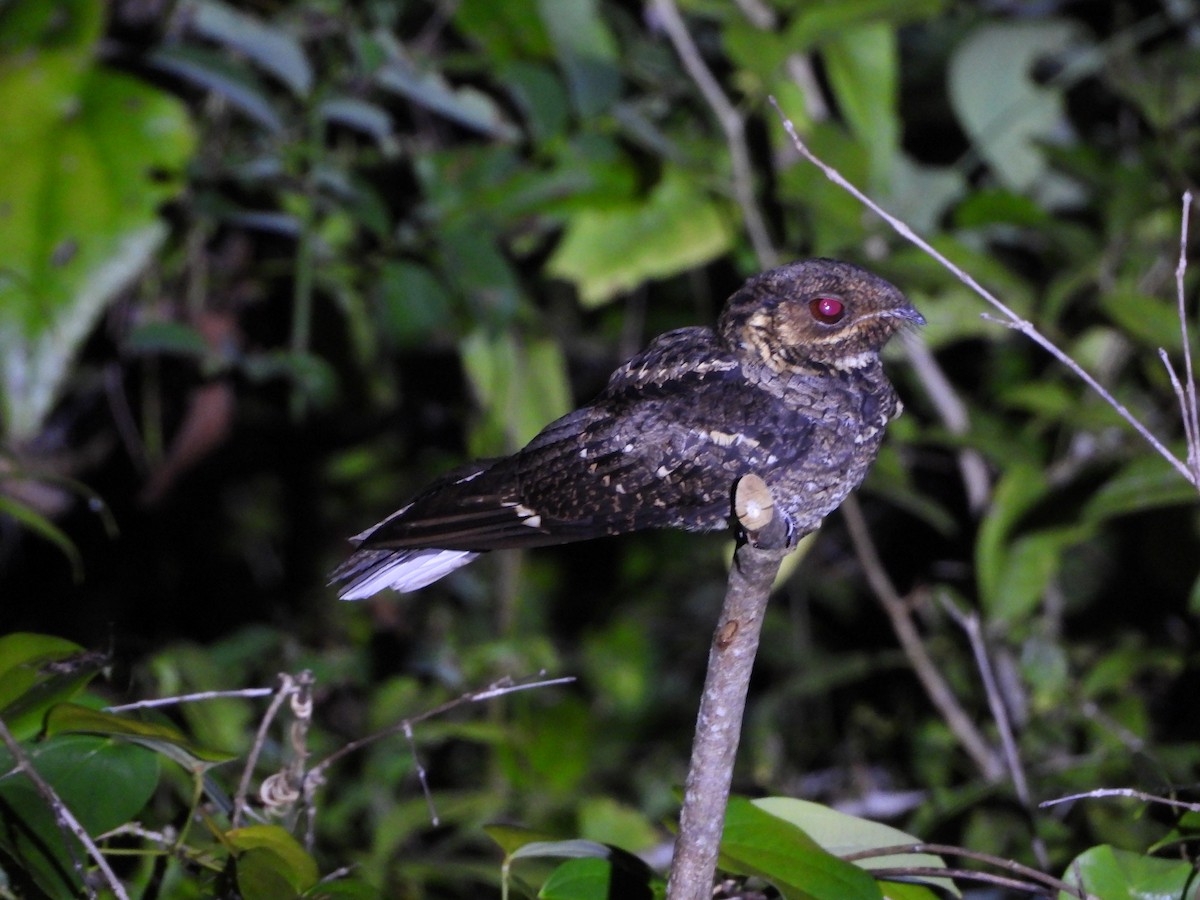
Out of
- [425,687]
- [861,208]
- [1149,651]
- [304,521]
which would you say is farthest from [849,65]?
[304,521]

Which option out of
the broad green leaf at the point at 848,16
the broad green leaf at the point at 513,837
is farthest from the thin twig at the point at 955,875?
the broad green leaf at the point at 848,16

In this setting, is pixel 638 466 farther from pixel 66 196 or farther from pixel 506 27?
pixel 506 27

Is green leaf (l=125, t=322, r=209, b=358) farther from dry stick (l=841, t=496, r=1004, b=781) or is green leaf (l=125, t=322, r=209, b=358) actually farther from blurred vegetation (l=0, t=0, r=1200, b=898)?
dry stick (l=841, t=496, r=1004, b=781)

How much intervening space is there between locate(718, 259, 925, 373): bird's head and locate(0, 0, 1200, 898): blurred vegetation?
0.70 m

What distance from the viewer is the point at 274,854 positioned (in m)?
1.52

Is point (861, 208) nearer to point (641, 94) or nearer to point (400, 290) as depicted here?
point (641, 94)

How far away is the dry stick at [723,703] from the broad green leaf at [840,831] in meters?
0.23

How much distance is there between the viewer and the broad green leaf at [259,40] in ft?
9.71

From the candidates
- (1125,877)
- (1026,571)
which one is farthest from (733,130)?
(1125,877)

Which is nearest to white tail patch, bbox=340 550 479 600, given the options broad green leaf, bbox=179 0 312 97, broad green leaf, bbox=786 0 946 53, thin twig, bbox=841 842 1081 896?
thin twig, bbox=841 842 1081 896

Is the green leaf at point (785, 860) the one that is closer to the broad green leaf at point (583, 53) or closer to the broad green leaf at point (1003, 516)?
the broad green leaf at point (1003, 516)

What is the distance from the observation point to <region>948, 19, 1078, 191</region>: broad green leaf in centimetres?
346

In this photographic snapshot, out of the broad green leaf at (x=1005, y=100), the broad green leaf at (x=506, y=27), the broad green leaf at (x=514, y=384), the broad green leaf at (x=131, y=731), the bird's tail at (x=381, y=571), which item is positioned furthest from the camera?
the broad green leaf at (x=1005, y=100)

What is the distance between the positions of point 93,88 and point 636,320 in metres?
1.91
